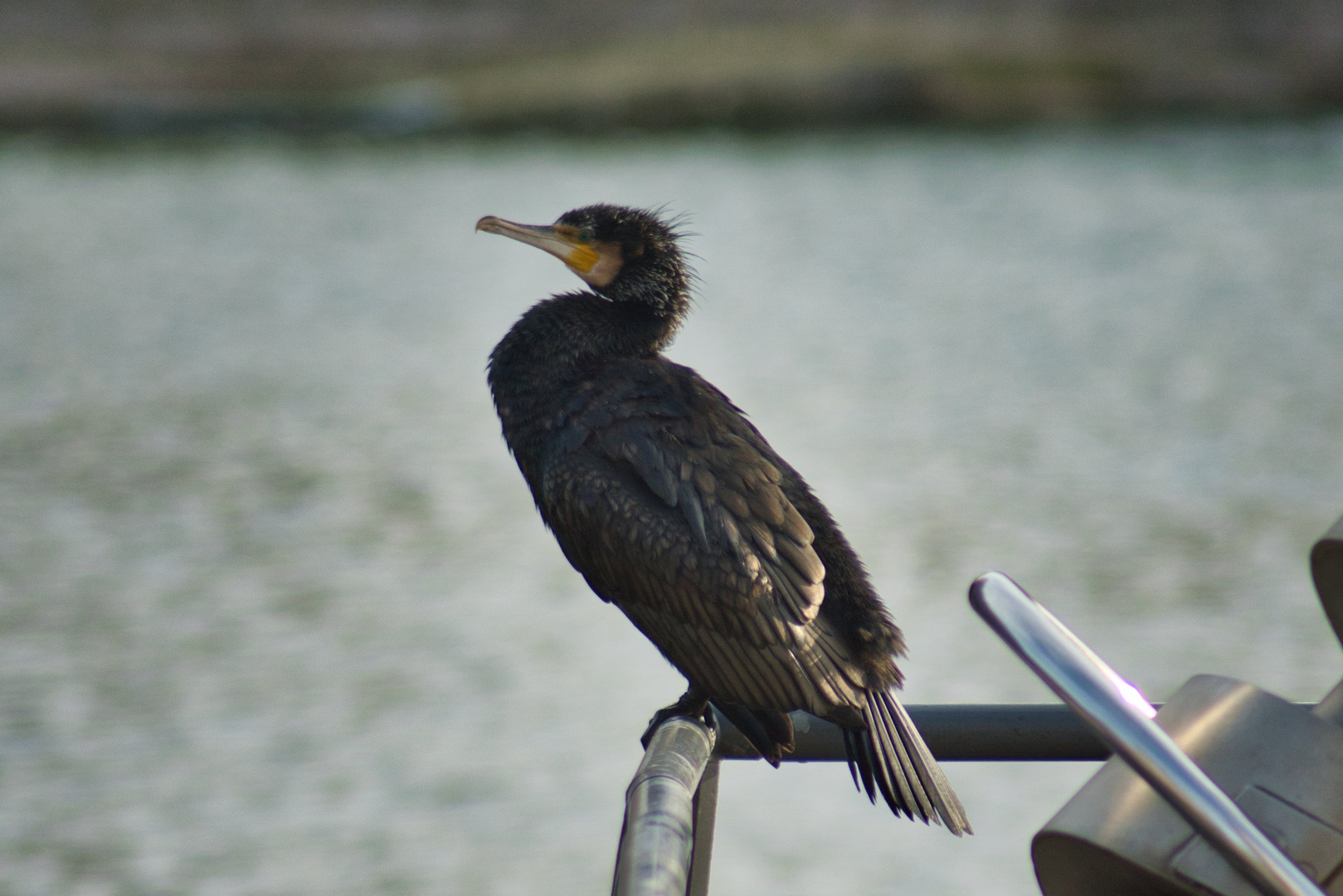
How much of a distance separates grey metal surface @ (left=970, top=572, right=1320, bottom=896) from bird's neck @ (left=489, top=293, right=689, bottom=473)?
131 cm

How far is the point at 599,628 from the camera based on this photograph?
18.5 ft

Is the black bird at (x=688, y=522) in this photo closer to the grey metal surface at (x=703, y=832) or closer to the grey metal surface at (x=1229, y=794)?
the grey metal surface at (x=703, y=832)

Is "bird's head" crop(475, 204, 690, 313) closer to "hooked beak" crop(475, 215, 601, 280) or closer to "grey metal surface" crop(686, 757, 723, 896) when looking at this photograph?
"hooked beak" crop(475, 215, 601, 280)

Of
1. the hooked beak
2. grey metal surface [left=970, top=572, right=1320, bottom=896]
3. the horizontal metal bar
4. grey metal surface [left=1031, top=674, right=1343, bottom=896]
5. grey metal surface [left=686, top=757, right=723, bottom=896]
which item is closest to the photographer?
grey metal surface [left=970, top=572, right=1320, bottom=896]

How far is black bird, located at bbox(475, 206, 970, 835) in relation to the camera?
5.56 feet

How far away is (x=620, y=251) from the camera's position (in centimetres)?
223

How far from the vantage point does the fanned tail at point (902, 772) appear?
1603 mm

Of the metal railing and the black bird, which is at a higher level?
the black bird

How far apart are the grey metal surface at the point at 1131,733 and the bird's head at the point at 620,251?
1488mm

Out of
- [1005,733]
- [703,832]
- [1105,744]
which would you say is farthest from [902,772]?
[1105,744]

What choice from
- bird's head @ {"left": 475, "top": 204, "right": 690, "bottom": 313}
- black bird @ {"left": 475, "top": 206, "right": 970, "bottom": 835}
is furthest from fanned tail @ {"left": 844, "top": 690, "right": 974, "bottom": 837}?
bird's head @ {"left": 475, "top": 204, "right": 690, "bottom": 313}

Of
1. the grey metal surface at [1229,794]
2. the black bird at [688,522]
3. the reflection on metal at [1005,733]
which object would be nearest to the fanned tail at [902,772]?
the black bird at [688,522]

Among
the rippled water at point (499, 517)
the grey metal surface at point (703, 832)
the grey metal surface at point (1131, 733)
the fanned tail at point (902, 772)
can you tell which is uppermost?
the rippled water at point (499, 517)

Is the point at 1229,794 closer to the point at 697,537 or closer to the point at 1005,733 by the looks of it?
the point at 1005,733
